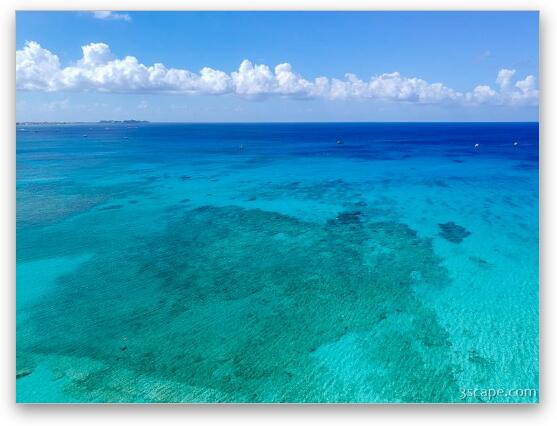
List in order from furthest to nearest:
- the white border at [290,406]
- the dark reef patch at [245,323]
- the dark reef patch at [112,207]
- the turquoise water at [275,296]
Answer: the dark reef patch at [112,207]
the turquoise water at [275,296]
the dark reef patch at [245,323]
the white border at [290,406]

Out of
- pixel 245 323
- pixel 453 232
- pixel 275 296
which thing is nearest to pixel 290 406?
pixel 245 323

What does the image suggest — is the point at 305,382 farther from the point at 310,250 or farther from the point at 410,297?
the point at 310,250

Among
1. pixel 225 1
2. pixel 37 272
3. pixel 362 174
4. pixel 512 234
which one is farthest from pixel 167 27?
pixel 362 174

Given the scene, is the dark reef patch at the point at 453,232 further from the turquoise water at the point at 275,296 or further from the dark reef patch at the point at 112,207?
the dark reef patch at the point at 112,207

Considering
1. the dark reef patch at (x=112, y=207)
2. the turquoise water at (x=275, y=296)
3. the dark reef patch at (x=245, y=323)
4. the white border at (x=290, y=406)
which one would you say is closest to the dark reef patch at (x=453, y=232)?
the turquoise water at (x=275, y=296)

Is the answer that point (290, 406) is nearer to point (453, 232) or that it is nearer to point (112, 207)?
point (453, 232)
